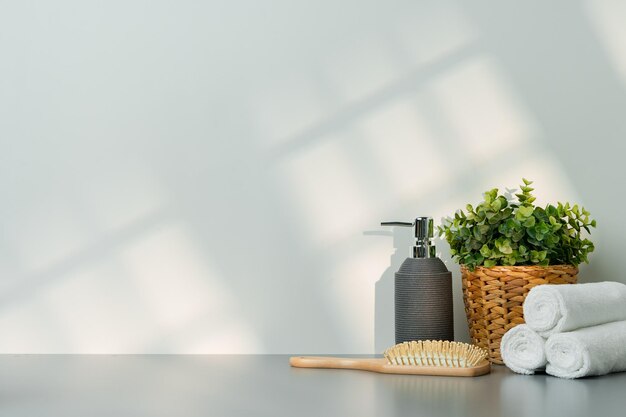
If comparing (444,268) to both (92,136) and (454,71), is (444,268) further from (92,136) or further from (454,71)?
(92,136)

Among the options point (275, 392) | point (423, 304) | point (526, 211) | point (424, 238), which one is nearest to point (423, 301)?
point (423, 304)

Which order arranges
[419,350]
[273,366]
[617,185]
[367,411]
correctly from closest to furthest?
[367,411]
[419,350]
[273,366]
[617,185]

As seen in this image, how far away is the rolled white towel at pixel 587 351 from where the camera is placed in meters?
1.25

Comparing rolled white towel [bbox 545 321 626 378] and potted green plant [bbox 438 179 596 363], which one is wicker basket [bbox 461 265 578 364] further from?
rolled white towel [bbox 545 321 626 378]

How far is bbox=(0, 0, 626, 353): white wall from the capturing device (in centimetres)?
159

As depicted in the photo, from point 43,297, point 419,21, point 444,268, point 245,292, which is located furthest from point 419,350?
point 43,297

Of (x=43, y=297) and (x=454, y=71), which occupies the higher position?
(x=454, y=71)

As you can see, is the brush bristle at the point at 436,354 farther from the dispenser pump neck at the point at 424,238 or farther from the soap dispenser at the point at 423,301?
the dispenser pump neck at the point at 424,238

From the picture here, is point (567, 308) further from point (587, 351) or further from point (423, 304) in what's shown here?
point (423, 304)

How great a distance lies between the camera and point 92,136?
5.31ft

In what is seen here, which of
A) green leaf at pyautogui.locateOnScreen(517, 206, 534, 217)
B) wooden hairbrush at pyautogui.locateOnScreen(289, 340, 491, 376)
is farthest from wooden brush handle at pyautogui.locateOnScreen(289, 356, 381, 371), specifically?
green leaf at pyautogui.locateOnScreen(517, 206, 534, 217)

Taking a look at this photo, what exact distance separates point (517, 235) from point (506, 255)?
4cm

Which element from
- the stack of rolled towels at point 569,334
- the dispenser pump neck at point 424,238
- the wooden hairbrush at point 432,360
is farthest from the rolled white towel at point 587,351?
the dispenser pump neck at point 424,238

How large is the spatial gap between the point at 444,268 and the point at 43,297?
2.50 feet
